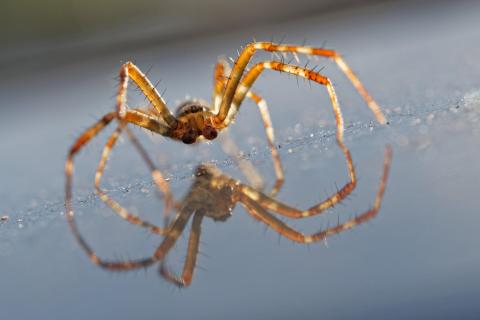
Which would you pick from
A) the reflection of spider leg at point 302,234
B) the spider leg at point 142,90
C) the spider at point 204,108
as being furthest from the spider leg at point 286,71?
the reflection of spider leg at point 302,234

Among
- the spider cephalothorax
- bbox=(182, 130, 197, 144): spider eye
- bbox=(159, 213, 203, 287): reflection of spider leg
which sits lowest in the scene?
bbox=(159, 213, 203, 287): reflection of spider leg

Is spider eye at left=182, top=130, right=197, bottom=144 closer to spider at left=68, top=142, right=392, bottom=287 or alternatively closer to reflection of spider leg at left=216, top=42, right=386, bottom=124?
reflection of spider leg at left=216, top=42, right=386, bottom=124

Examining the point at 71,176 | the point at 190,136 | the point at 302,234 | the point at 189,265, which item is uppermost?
the point at 190,136

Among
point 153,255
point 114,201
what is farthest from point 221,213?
point 114,201

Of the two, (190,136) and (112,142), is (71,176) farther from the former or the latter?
(190,136)

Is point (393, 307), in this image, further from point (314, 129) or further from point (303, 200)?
point (314, 129)

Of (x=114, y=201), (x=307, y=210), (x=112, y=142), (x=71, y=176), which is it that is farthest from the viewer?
(x=112, y=142)

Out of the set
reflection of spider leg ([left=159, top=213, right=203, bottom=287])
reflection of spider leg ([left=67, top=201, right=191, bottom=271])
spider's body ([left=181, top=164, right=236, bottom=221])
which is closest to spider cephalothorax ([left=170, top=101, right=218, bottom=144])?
spider's body ([left=181, top=164, right=236, bottom=221])

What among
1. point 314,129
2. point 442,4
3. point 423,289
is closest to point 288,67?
point 314,129

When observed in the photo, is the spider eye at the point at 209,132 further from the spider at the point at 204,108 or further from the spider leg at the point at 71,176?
the spider leg at the point at 71,176
